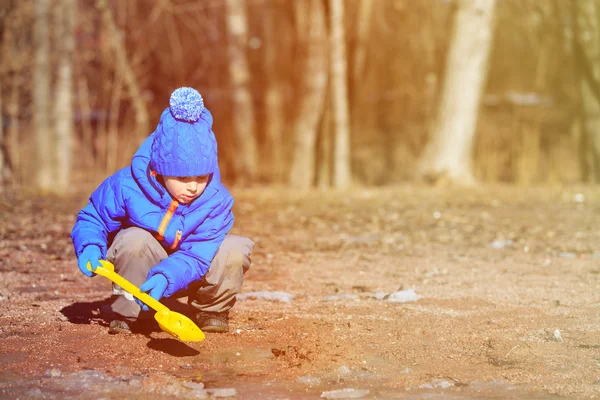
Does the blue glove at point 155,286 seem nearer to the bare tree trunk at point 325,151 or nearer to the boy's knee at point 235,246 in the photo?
the boy's knee at point 235,246

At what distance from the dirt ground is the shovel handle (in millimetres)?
234

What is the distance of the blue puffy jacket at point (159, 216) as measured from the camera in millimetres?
4301

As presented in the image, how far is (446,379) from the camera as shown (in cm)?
394

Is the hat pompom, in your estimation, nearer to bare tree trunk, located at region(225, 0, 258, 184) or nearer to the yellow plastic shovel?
the yellow plastic shovel

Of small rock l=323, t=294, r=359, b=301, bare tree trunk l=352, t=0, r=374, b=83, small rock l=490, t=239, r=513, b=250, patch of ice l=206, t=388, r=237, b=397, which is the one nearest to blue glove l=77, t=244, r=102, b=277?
patch of ice l=206, t=388, r=237, b=397

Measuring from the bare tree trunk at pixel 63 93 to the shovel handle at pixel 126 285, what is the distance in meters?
9.67

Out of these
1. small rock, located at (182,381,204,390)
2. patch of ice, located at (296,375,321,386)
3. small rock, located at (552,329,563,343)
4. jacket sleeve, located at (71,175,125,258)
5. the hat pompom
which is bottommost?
small rock, located at (552,329,563,343)

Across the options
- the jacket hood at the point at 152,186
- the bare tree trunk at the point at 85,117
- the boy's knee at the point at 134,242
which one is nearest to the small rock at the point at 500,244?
the jacket hood at the point at 152,186

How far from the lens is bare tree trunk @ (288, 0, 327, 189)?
14.3 meters

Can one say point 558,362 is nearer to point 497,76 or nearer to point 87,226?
point 87,226

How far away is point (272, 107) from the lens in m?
20.9

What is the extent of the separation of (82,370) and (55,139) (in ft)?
34.5

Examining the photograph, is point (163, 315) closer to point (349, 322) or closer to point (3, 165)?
point (349, 322)

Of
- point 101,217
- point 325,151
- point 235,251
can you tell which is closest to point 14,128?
point 325,151
